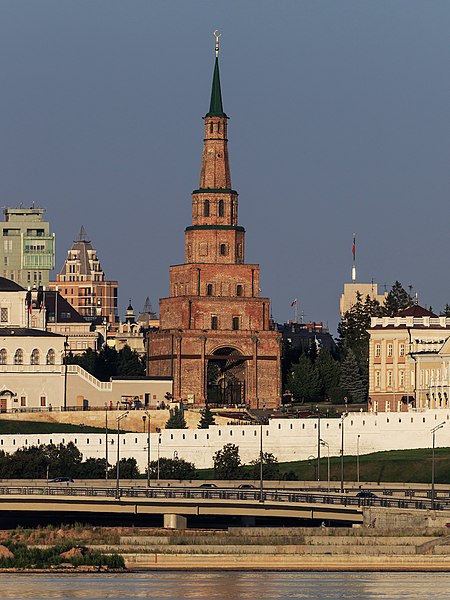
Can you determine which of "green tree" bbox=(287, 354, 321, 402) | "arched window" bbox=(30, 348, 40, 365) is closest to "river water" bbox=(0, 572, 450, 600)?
"arched window" bbox=(30, 348, 40, 365)

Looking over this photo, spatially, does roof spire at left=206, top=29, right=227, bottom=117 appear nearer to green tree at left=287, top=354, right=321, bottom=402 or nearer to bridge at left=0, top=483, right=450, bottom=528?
green tree at left=287, top=354, right=321, bottom=402

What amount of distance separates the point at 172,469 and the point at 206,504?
28703mm

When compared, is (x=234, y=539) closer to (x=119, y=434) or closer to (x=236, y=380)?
(x=119, y=434)

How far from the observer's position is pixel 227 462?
152750 mm

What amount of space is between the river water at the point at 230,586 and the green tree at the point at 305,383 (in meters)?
70.5

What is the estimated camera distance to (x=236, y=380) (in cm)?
18025

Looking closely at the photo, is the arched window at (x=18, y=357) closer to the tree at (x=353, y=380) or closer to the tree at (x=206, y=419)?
the tree at (x=206, y=419)

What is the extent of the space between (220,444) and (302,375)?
1126 inches

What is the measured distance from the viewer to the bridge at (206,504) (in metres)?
120

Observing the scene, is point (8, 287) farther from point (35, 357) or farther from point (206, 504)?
point (206, 504)

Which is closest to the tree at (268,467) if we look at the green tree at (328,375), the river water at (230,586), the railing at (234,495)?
the railing at (234,495)

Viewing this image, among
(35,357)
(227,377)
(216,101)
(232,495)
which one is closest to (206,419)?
(227,377)

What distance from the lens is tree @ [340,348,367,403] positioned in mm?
182125

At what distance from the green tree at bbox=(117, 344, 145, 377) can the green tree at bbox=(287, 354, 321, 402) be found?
13696mm
